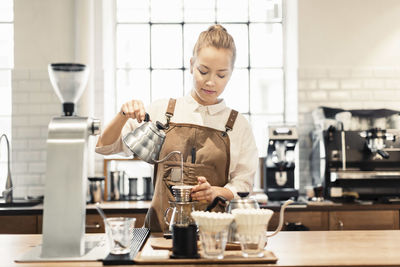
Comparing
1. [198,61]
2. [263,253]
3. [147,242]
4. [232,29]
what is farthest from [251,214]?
[232,29]

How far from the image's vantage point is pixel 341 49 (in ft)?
16.8

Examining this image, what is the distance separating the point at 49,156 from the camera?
1.95m

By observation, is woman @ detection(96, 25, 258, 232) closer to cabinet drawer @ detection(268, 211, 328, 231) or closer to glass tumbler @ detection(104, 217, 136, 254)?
glass tumbler @ detection(104, 217, 136, 254)

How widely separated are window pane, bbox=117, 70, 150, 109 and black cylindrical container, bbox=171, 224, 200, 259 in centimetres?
361

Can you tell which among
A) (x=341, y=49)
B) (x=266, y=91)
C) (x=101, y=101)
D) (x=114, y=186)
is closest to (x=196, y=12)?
(x=266, y=91)

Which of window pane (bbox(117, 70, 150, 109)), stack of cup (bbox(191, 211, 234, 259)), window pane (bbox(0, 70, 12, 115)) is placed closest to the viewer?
stack of cup (bbox(191, 211, 234, 259))

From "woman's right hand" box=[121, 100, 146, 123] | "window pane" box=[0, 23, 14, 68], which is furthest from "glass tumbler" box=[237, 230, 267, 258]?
"window pane" box=[0, 23, 14, 68]

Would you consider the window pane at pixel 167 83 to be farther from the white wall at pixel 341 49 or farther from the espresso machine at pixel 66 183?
the espresso machine at pixel 66 183

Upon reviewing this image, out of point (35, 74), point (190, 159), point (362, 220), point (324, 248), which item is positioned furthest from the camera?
point (35, 74)

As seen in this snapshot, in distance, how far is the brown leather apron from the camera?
259 cm

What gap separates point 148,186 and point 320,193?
1.51 metres

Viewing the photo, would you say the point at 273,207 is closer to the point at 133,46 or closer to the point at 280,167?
the point at 280,167

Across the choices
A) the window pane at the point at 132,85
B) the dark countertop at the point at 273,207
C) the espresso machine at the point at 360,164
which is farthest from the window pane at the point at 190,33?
the dark countertop at the point at 273,207

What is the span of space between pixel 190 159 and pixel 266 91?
2945mm
